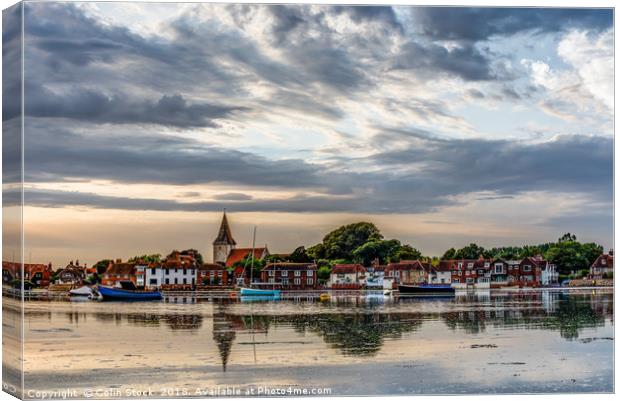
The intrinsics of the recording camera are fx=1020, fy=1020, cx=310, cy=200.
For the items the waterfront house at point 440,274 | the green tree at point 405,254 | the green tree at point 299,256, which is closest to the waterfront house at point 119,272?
the green tree at point 299,256

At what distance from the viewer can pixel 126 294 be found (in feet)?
67.9

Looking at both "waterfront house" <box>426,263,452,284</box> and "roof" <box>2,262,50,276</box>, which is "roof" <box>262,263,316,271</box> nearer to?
"waterfront house" <box>426,263,452,284</box>

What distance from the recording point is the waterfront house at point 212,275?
19.5 meters

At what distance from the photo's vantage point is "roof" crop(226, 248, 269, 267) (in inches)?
678

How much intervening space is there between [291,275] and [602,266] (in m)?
6.91

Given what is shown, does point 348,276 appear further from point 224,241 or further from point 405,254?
point 224,241

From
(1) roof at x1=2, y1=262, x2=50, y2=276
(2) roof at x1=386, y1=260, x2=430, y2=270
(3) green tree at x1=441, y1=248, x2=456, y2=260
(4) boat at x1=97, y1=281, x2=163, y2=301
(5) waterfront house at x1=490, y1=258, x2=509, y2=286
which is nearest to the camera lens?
(1) roof at x1=2, y1=262, x2=50, y2=276

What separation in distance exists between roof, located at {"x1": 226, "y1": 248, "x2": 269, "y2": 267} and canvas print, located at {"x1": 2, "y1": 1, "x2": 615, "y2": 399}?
0.24 metres

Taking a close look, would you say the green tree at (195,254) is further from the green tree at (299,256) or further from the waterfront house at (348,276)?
the waterfront house at (348,276)

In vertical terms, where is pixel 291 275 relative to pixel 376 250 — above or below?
below

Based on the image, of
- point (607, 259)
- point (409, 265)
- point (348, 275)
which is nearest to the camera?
point (607, 259)

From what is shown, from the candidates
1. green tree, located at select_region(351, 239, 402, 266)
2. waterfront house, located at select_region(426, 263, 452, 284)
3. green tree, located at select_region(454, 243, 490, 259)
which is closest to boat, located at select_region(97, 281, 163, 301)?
green tree, located at select_region(351, 239, 402, 266)

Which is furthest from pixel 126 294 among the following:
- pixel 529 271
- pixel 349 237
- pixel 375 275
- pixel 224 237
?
pixel 529 271

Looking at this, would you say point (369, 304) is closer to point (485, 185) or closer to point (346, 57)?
point (485, 185)
